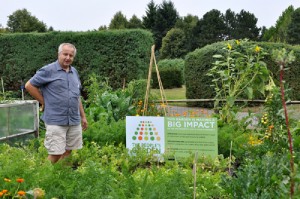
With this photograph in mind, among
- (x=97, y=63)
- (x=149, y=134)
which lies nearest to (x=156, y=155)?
(x=149, y=134)

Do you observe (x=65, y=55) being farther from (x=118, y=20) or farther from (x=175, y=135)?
(x=118, y=20)

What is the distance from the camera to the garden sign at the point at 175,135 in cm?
452

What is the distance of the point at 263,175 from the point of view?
234 centimetres

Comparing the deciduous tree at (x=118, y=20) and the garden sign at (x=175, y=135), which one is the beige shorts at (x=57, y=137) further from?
the deciduous tree at (x=118, y=20)

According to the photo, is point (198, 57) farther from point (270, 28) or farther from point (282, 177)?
point (270, 28)

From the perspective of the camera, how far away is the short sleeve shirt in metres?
4.25

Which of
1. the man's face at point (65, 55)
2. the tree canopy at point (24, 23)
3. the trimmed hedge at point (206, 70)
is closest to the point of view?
the man's face at point (65, 55)

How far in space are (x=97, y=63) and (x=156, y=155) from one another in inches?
313

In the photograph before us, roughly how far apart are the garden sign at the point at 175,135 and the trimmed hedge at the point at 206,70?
825 centimetres

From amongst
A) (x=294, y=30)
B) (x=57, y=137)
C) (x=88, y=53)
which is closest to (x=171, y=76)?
(x=88, y=53)

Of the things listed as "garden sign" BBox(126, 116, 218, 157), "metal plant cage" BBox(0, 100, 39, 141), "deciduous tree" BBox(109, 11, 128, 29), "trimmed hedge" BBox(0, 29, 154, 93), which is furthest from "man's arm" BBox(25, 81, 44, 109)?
"deciduous tree" BBox(109, 11, 128, 29)

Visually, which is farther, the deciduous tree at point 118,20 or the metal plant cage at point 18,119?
the deciduous tree at point 118,20

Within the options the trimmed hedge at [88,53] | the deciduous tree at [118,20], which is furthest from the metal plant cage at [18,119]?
the deciduous tree at [118,20]

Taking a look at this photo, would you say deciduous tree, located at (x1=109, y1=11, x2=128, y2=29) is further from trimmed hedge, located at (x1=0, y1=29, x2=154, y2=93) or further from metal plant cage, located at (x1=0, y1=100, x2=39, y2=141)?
metal plant cage, located at (x1=0, y1=100, x2=39, y2=141)
